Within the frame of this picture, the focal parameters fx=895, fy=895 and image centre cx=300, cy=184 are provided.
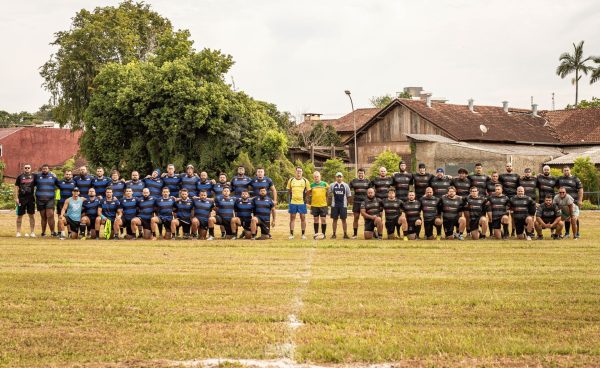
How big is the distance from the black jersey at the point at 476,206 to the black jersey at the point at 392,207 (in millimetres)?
1777

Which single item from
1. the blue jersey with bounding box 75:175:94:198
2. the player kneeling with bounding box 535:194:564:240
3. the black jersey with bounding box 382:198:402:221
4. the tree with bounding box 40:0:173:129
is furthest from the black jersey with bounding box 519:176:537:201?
the tree with bounding box 40:0:173:129

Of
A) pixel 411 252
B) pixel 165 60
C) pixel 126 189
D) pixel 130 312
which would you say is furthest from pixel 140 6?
pixel 130 312

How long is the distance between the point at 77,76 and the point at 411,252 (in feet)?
158

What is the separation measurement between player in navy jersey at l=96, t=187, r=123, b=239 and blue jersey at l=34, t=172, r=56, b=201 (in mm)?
1562

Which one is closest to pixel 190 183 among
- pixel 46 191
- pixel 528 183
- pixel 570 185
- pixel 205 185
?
pixel 205 185

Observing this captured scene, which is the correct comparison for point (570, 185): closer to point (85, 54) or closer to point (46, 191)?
point (46, 191)

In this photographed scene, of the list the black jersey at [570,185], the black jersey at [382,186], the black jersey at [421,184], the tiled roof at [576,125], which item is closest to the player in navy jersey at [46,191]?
the black jersey at [382,186]

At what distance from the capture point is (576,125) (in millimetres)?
69375

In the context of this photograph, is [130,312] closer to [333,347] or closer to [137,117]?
[333,347]

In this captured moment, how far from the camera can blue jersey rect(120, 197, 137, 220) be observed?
2308 cm

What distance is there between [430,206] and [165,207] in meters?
6.85

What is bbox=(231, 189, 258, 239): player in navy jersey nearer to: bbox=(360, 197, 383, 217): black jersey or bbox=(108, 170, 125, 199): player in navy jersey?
bbox=(360, 197, 383, 217): black jersey

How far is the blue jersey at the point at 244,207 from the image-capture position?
75.9 ft

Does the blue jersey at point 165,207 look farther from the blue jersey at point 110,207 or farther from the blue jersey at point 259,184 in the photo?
the blue jersey at point 259,184
